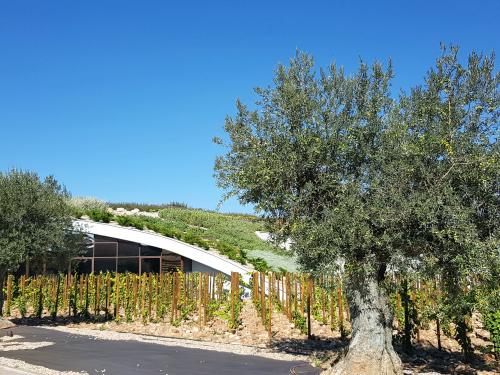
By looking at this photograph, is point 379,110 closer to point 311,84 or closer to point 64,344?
point 311,84

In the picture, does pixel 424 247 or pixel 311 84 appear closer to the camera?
pixel 424 247

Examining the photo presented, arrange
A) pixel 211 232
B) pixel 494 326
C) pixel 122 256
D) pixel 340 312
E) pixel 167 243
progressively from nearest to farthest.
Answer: pixel 494 326, pixel 340 312, pixel 167 243, pixel 122 256, pixel 211 232

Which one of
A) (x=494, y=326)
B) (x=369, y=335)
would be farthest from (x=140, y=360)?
(x=494, y=326)

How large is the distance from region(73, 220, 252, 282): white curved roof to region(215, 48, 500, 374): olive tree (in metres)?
17.1

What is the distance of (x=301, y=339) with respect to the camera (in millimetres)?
15195

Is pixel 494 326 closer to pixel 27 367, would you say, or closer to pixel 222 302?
pixel 27 367

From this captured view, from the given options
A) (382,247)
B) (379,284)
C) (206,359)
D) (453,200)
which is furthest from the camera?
(206,359)

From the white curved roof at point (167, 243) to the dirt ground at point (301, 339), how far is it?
657 centimetres

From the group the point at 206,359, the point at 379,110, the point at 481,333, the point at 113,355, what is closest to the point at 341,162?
the point at 379,110

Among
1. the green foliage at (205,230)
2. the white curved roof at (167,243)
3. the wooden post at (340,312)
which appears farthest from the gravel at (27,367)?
the white curved roof at (167,243)

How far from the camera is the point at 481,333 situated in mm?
15023

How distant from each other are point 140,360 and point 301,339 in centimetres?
519

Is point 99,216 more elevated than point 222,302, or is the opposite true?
point 99,216

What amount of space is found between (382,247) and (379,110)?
103 inches
